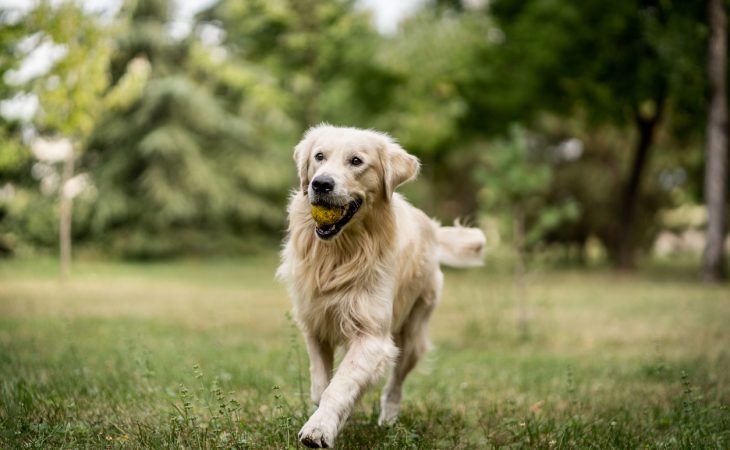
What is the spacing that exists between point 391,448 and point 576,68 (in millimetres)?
18065

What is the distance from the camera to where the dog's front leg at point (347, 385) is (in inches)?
124

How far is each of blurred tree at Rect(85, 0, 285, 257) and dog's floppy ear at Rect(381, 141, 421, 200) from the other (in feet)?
69.0

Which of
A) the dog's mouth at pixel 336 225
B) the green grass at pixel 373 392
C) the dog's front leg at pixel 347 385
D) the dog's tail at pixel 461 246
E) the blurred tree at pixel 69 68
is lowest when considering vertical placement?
the green grass at pixel 373 392

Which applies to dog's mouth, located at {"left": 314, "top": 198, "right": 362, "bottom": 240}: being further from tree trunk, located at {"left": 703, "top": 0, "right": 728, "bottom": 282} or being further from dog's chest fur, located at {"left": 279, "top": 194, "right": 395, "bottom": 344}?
tree trunk, located at {"left": 703, "top": 0, "right": 728, "bottom": 282}

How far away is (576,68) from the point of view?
19.8 m

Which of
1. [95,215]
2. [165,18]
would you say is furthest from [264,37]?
[95,215]

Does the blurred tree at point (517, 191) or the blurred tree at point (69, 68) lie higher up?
the blurred tree at point (69, 68)

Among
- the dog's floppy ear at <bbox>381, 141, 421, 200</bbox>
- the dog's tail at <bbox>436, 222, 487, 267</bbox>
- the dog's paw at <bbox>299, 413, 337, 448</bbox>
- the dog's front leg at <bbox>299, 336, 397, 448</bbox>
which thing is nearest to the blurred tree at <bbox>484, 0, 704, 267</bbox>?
the dog's tail at <bbox>436, 222, 487, 267</bbox>

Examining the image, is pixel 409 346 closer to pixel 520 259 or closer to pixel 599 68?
pixel 520 259

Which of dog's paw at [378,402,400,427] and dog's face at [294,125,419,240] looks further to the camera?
dog's paw at [378,402,400,427]

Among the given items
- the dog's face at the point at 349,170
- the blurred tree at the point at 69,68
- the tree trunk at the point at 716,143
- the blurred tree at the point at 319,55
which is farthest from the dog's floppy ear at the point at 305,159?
the blurred tree at the point at 319,55

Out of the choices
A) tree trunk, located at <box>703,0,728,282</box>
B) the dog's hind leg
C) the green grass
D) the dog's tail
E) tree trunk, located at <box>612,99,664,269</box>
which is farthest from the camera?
tree trunk, located at <box>612,99,664,269</box>

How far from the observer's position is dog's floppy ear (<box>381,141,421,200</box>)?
3992 millimetres

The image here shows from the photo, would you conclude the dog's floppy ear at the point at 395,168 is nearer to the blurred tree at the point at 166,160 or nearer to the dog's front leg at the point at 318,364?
the dog's front leg at the point at 318,364
